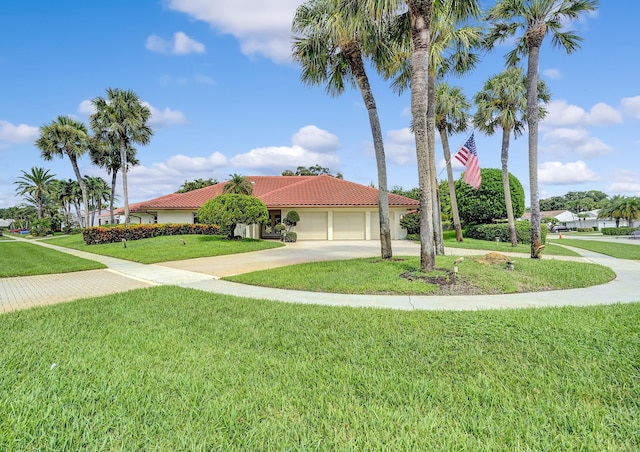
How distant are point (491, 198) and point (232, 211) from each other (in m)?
21.4

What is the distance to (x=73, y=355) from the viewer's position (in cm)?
413

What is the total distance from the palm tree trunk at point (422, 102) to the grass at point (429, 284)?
3.36 feet

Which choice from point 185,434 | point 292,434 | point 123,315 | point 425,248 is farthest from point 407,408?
point 425,248

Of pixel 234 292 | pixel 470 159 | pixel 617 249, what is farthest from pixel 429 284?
pixel 617 249

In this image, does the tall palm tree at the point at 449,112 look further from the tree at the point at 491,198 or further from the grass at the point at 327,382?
the grass at the point at 327,382

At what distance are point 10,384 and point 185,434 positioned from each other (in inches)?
87.4

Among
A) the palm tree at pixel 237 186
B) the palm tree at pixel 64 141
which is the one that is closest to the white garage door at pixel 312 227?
the palm tree at pixel 237 186

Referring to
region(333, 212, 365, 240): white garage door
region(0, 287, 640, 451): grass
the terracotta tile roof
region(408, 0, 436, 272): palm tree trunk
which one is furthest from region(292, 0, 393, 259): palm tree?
region(333, 212, 365, 240): white garage door

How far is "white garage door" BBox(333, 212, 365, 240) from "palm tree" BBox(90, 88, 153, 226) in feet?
60.3

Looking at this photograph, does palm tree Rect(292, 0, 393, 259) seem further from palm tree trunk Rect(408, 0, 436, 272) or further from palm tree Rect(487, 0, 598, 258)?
palm tree Rect(487, 0, 598, 258)

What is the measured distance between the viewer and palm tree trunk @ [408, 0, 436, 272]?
8.70 meters

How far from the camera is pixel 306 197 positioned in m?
27.4

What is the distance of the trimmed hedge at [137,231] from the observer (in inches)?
986

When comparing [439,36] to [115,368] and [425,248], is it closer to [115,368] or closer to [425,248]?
[425,248]
